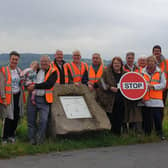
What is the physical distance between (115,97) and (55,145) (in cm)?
196

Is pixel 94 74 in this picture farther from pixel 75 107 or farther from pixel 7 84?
pixel 7 84

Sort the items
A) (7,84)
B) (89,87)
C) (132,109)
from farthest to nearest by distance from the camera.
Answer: (89,87), (132,109), (7,84)

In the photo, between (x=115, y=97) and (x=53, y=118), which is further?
(x=115, y=97)

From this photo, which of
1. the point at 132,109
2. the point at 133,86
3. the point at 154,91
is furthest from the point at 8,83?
the point at 154,91

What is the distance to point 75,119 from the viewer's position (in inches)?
275

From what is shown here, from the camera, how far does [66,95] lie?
7504 mm

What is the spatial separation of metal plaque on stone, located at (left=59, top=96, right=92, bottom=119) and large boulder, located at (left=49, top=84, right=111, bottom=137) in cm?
8

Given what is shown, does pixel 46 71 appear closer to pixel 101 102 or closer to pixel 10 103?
pixel 10 103

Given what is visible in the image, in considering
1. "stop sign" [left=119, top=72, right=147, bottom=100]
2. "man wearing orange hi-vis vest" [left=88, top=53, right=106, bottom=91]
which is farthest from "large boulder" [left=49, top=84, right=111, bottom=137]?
"stop sign" [left=119, top=72, right=147, bottom=100]

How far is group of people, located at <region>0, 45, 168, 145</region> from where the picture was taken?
21.8ft

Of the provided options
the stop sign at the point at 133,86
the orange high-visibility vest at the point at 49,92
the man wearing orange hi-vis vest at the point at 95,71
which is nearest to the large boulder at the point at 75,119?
the man wearing orange hi-vis vest at the point at 95,71

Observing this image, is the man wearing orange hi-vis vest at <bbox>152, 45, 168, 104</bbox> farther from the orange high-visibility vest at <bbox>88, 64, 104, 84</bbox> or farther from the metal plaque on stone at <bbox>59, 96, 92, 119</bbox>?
the metal plaque on stone at <bbox>59, 96, 92, 119</bbox>

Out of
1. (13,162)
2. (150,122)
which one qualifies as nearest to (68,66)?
(150,122)

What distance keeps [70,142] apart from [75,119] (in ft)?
1.99
